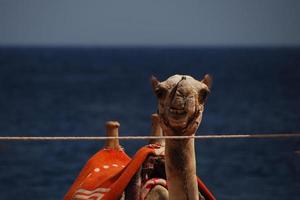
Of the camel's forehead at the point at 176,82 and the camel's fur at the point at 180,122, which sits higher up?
the camel's forehead at the point at 176,82

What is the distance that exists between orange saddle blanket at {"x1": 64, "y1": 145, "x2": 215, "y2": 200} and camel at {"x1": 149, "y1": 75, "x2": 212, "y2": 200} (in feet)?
2.82

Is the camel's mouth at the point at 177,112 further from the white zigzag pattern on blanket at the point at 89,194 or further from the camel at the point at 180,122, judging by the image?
the white zigzag pattern on blanket at the point at 89,194

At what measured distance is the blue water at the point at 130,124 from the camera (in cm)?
2273

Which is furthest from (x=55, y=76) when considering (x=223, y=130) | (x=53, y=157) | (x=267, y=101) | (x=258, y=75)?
(x=53, y=157)

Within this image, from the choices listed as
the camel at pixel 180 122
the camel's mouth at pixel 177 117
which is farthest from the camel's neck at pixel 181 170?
the camel's mouth at pixel 177 117

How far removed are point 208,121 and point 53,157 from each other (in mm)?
11661

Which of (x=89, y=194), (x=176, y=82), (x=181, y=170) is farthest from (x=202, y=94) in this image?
(x=89, y=194)

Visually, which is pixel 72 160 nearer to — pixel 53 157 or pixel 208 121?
pixel 53 157

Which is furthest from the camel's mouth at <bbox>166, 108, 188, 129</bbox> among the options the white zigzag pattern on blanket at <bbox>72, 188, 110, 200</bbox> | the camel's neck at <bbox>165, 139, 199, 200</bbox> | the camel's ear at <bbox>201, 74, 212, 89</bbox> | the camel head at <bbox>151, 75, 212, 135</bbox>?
the white zigzag pattern on blanket at <bbox>72, 188, 110, 200</bbox>

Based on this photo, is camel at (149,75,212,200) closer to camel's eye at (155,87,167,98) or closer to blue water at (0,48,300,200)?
camel's eye at (155,87,167,98)

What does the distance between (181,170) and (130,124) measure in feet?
105

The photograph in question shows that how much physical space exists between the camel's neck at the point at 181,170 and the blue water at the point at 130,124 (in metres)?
0.91

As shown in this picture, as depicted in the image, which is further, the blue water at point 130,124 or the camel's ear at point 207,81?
the blue water at point 130,124

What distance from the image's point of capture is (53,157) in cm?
2780
